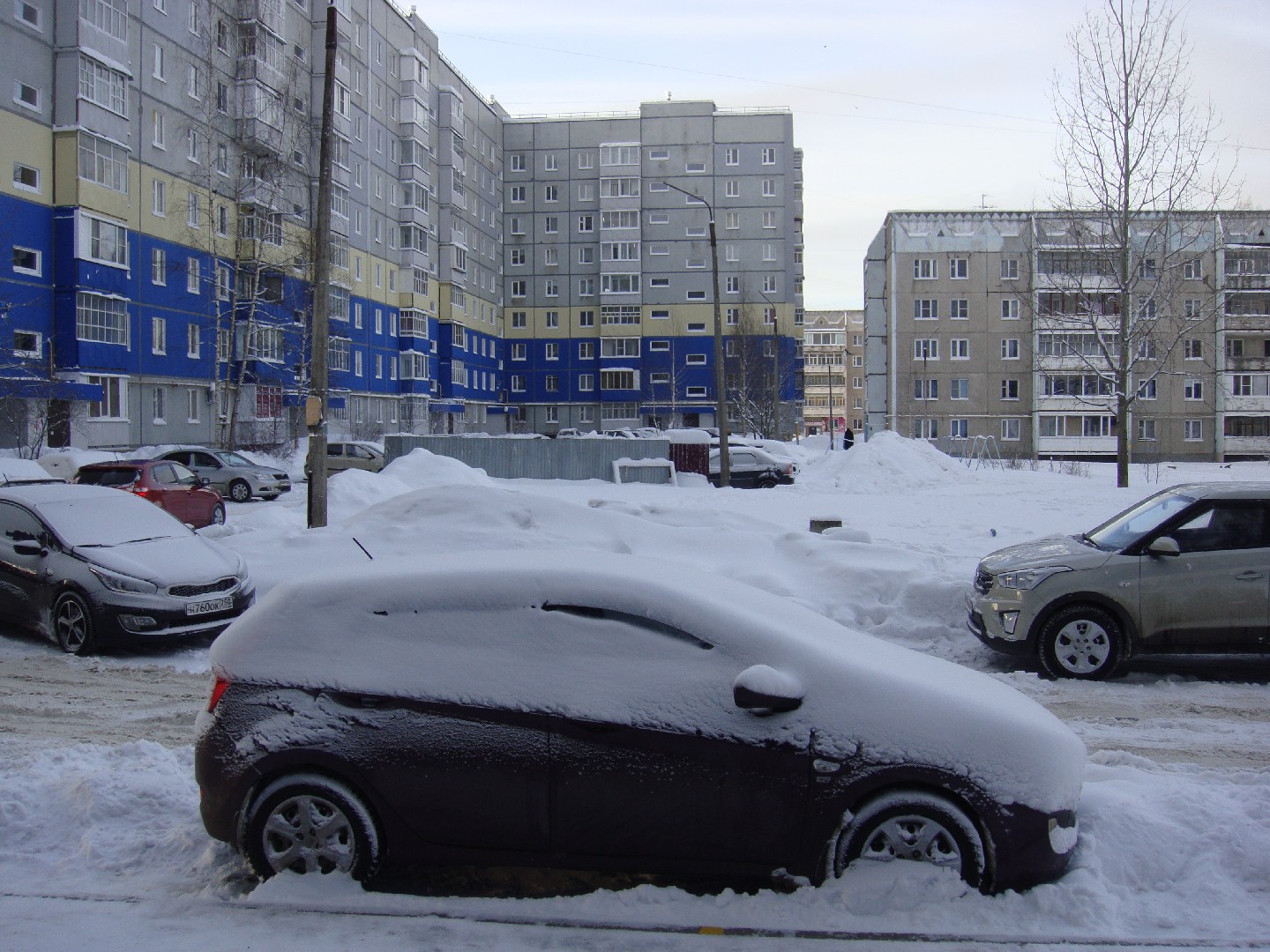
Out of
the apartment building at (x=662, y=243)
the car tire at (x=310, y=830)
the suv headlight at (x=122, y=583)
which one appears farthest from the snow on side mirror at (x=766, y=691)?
the apartment building at (x=662, y=243)

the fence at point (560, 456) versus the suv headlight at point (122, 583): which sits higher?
the fence at point (560, 456)

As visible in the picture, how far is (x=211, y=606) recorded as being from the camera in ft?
30.2

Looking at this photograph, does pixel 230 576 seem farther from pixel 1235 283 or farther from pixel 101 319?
pixel 1235 283

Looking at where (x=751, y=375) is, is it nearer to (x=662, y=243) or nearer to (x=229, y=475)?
(x=662, y=243)

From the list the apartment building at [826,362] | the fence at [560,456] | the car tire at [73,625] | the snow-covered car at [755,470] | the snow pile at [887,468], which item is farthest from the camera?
the apartment building at [826,362]

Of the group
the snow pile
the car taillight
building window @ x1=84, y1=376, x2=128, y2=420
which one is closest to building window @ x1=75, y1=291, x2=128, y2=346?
building window @ x1=84, y1=376, x2=128, y2=420

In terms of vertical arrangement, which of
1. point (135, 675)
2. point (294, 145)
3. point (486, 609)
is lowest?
point (135, 675)

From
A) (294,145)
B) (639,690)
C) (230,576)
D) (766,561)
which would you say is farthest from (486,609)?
(294,145)

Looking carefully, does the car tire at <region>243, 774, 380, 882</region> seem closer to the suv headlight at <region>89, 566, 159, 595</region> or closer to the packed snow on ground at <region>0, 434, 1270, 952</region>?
the packed snow on ground at <region>0, 434, 1270, 952</region>

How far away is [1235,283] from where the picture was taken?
188ft

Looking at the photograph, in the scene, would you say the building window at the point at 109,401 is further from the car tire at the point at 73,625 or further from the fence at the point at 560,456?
the car tire at the point at 73,625

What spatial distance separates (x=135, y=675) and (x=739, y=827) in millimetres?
6528

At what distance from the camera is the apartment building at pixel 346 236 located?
34062 mm

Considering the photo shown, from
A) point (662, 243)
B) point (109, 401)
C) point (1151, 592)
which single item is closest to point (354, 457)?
point (109, 401)
